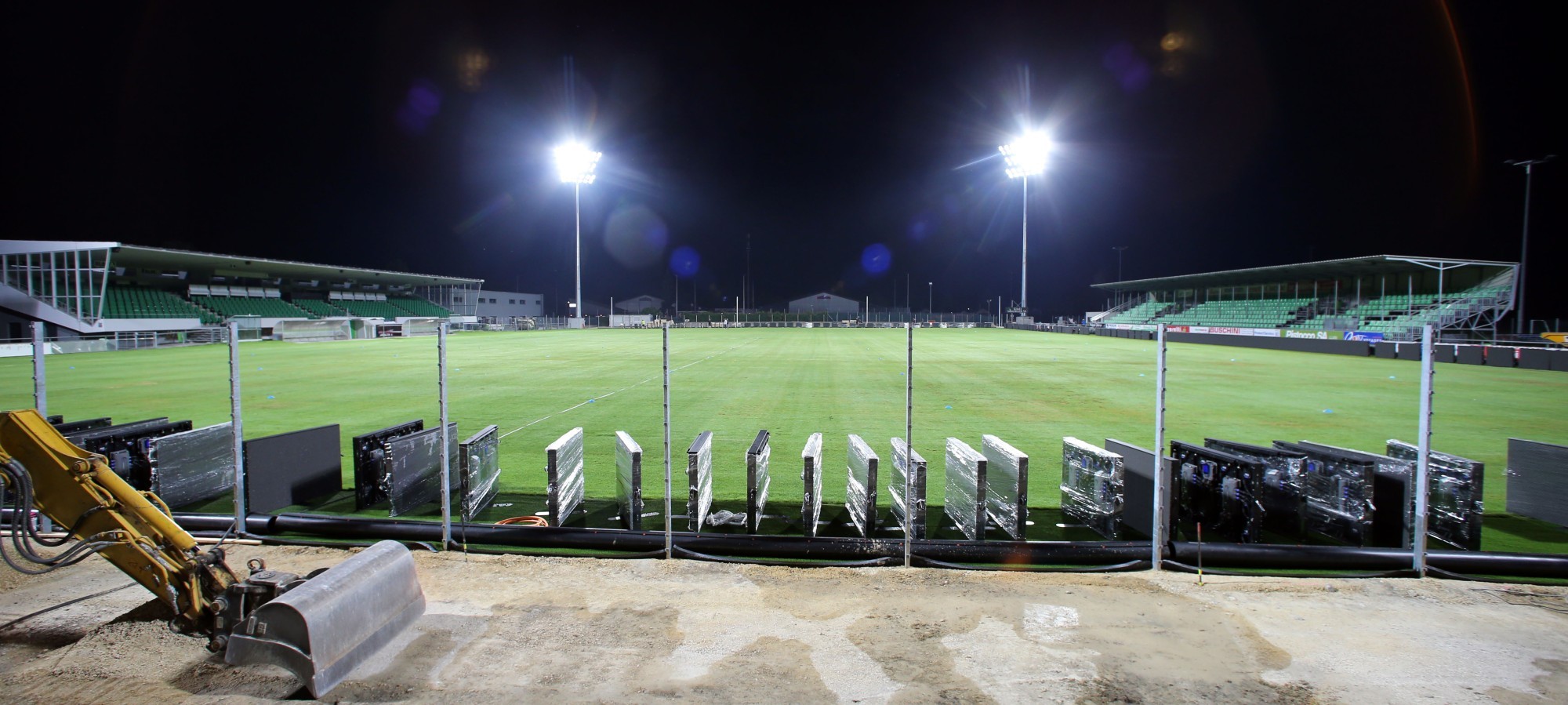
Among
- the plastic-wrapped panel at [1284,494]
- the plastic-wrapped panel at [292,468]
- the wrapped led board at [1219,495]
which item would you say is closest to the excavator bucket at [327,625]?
the plastic-wrapped panel at [292,468]

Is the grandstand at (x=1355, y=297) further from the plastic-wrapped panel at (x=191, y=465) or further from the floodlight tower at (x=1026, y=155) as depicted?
the plastic-wrapped panel at (x=191, y=465)

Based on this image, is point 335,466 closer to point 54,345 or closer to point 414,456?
point 414,456

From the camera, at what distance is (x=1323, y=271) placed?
45.6 metres

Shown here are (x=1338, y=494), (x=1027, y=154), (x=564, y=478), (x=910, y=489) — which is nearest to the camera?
(x=910, y=489)

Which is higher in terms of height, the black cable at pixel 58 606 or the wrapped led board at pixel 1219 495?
the wrapped led board at pixel 1219 495

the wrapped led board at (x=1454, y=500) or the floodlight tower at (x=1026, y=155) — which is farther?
the floodlight tower at (x=1026, y=155)

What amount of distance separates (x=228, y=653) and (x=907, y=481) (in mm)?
4523

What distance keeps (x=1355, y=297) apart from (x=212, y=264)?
271 feet

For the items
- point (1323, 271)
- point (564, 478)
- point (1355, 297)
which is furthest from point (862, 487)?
point (1355, 297)

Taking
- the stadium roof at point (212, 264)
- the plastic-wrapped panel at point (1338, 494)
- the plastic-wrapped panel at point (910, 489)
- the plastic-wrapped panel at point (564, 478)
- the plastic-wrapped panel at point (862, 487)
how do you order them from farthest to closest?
the stadium roof at point (212, 264) < the plastic-wrapped panel at point (564, 478) < the plastic-wrapped panel at point (862, 487) < the plastic-wrapped panel at point (1338, 494) < the plastic-wrapped panel at point (910, 489)

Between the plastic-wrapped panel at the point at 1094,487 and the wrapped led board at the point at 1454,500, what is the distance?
7.54 ft

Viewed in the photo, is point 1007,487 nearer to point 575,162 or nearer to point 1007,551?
point 1007,551

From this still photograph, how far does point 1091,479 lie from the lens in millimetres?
6270

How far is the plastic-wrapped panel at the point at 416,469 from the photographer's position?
653 cm
